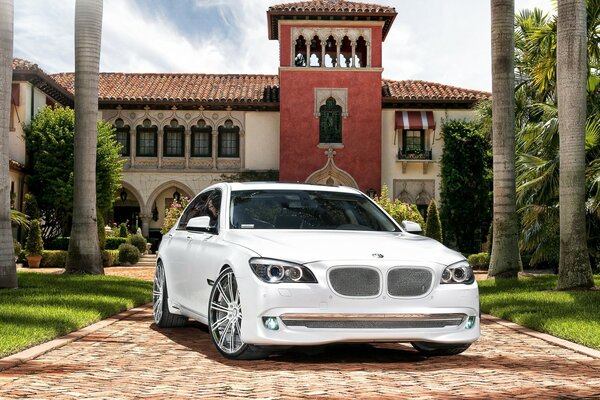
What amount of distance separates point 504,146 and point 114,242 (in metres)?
21.3

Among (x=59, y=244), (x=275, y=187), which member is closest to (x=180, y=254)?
(x=275, y=187)

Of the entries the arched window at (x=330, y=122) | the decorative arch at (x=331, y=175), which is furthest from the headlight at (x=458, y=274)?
the arched window at (x=330, y=122)

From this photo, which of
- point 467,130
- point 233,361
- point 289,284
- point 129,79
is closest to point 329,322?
point 289,284

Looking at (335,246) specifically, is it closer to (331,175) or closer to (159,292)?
(159,292)

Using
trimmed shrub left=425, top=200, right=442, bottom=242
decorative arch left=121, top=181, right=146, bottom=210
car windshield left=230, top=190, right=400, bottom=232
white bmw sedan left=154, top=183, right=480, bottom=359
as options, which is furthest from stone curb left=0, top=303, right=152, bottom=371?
decorative arch left=121, top=181, right=146, bottom=210

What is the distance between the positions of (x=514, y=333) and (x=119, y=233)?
29.4 metres

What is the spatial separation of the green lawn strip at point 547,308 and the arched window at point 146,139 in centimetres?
2765

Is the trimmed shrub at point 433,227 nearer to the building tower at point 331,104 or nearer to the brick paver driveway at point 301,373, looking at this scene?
the building tower at point 331,104

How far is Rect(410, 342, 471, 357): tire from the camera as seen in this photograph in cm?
762

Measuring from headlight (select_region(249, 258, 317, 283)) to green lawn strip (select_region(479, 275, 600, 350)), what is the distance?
3.31m

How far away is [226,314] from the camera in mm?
7520

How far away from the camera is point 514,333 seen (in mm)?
10125

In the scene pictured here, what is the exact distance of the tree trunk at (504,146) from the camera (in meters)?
18.0

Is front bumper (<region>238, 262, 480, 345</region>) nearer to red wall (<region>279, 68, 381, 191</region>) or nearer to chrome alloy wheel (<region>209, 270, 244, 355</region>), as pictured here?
chrome alloy wheel (<region>209, 270, 244, 355</region>)
